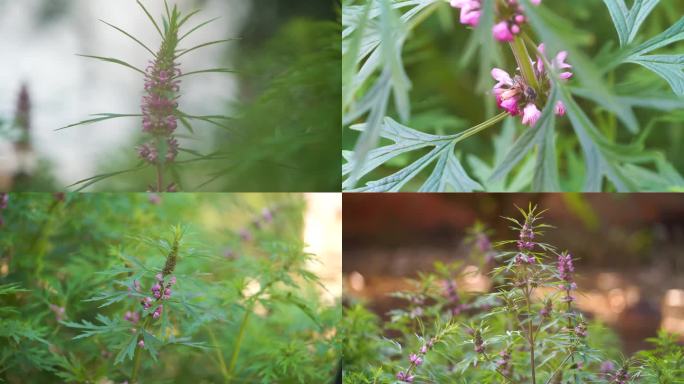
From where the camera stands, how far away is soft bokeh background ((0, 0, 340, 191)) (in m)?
1.40

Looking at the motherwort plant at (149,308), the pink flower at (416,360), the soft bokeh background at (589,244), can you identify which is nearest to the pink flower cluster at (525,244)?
the pink flower at (416,360)

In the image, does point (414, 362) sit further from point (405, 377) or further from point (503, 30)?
point (503, 30)

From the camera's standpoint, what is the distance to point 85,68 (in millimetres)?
1425

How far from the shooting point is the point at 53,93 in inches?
56.1

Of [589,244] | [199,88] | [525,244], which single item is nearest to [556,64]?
[525,244]

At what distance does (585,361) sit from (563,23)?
55cm

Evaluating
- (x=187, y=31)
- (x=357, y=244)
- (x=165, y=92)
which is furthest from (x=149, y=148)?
(x=357, y=244)

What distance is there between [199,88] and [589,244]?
2.06 meters

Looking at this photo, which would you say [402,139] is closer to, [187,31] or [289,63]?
[289,63]

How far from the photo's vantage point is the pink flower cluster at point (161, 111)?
53.7 inches

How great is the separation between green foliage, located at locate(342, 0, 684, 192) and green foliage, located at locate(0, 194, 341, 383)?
326mm

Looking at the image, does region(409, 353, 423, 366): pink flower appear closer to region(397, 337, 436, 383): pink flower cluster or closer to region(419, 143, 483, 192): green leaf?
region(397, 337, 436, 383): pink flower cluster

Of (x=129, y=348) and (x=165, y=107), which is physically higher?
(x=165, y=107)

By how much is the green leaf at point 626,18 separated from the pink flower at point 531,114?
0.23 meters
